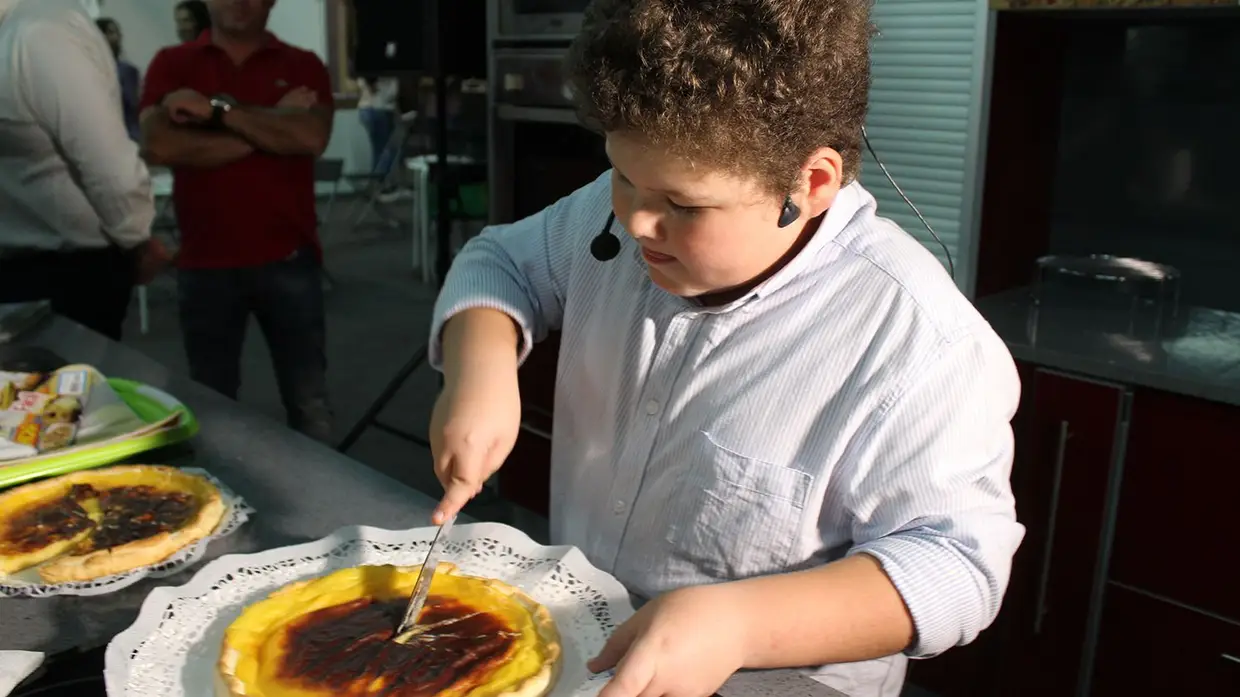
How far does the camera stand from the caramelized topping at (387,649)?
84cm

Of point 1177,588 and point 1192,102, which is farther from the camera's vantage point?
point 1192,102

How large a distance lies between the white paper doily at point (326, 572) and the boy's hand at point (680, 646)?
117mm

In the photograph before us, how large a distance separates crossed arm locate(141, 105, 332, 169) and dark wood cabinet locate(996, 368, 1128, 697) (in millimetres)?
1903

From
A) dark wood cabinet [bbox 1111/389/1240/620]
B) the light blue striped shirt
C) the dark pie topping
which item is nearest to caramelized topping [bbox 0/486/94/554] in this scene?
the dark pie topping

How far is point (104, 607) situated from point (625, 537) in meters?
0.52

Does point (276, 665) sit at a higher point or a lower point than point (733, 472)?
lower

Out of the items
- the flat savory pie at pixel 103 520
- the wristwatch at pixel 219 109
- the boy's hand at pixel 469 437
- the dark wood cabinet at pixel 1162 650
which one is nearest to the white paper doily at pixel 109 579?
the flat savory pie at pixel 103 520

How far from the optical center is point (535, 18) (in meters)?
2.67

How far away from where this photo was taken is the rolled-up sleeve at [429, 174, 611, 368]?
1168 mm

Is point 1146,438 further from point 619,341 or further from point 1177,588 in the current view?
point 619,341

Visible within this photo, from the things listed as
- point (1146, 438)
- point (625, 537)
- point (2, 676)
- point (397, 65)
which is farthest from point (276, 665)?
point (397, 65)

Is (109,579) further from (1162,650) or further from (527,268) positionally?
(1162,650)

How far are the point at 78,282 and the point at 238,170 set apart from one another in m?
0.48

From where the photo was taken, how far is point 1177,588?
1774 mm
